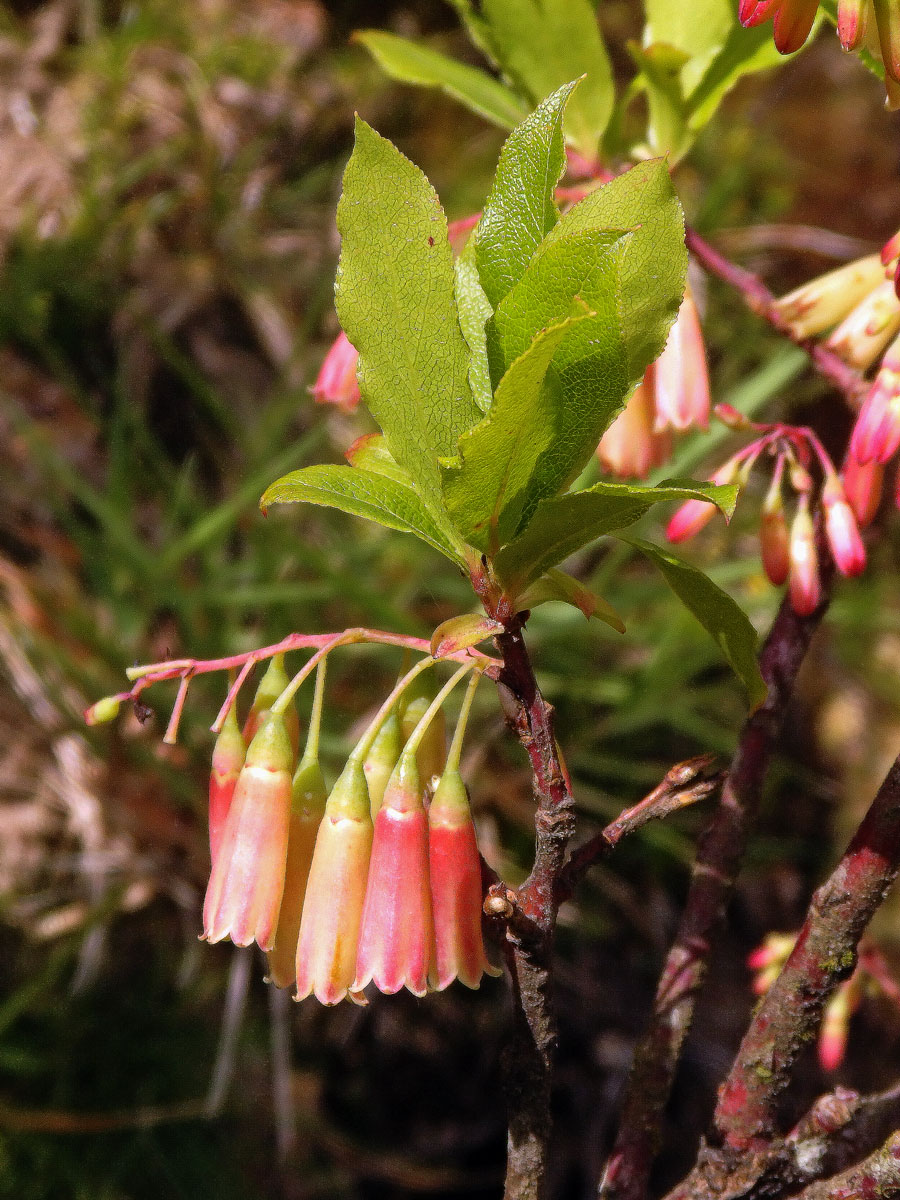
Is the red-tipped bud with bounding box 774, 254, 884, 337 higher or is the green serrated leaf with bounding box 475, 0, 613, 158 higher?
the green serrated leaf with bounding box 475, 0, 613, 158

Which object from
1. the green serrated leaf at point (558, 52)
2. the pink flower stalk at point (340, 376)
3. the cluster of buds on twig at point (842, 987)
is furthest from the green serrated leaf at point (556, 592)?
the cluster of buds on twig at point (842, 987)

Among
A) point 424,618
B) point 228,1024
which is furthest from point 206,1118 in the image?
point 424,618

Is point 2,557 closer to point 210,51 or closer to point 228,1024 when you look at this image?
point 228,1024

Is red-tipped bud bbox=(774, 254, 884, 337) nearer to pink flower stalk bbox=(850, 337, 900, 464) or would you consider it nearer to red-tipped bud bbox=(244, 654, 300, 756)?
pink flower stalk bbox=(850, 337, 900, 464)

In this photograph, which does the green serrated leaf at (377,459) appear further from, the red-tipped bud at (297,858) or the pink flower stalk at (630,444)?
the pink flower stalk at (630,444)

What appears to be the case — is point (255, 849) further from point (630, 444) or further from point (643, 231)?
point (630, 444)

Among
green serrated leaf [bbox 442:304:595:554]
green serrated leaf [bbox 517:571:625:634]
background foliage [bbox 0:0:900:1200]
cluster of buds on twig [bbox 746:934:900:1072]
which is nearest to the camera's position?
green serrated leaf [bbox 442:304:595:554]

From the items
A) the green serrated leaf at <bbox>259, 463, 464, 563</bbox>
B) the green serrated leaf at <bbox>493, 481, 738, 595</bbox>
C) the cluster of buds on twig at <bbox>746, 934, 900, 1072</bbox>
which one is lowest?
the cluster of buds on twig at <bbox>746, 934, 900, 1072</bbox>

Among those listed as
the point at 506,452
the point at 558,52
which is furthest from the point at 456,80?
the point at 506,452

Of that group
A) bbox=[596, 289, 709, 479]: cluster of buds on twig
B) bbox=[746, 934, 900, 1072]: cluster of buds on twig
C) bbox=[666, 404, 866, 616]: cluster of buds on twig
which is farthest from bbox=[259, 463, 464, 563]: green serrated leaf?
bbox=[746, 934, 900, 1072]: cluster of buds on twig
